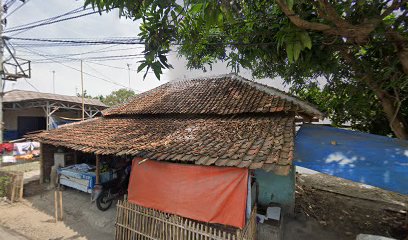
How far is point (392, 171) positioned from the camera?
15.3 feet

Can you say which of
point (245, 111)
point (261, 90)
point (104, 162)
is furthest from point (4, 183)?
point (261, 90)

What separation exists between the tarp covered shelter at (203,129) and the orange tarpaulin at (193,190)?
46mm

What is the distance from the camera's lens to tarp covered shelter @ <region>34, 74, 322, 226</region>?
4597 mm

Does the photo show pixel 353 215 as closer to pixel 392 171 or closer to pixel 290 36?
pixel 392 171

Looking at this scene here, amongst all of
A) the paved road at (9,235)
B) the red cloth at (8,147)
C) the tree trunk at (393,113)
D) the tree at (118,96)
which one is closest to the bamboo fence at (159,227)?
the paved road at (9,235)

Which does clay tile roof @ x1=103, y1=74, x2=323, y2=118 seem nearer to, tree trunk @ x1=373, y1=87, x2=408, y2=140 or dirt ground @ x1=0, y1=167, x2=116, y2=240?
tree trunk @ x1=373, y1=87, x2=408, y2=140

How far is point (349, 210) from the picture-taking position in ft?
27.0

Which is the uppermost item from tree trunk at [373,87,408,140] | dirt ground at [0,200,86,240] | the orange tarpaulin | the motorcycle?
tree trunk at [373,87,408,140]

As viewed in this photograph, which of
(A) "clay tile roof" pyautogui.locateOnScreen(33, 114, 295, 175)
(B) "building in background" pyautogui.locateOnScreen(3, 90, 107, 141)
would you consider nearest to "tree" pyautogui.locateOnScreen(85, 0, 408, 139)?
(A) "clay tile roof" pyautogui.locateOnScreen(33, 114, 295, 175)

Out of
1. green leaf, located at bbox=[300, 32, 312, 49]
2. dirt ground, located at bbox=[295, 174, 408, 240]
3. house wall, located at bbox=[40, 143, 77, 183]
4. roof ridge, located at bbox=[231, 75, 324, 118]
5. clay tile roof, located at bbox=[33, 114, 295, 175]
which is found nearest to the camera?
green leaf, located at bbox=[300, 32, 312, 49]

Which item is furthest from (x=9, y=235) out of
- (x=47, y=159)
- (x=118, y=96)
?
(x=118, y=96)

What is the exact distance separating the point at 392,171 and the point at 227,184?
3.72 m

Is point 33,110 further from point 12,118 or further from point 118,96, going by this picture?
point 118,96

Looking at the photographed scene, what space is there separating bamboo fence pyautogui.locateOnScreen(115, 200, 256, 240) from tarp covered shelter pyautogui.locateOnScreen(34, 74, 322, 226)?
0.32 metres
